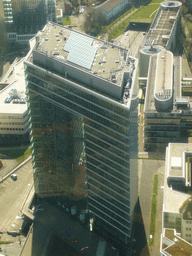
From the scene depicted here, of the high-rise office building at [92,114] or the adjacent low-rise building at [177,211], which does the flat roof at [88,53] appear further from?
the adjacent low-rise building at [177,211]

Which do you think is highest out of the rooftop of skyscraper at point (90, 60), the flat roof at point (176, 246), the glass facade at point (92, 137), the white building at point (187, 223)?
the rooftop of skyscraper at point (90, 60)

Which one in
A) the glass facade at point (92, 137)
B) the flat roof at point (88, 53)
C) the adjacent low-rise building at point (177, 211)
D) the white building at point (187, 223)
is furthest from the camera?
the flat roof at point (88, 53)

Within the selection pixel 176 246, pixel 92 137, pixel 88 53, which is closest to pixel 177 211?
pixel 176 246

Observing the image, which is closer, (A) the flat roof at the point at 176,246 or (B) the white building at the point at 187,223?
(A) the flat roof at the point at 176,246

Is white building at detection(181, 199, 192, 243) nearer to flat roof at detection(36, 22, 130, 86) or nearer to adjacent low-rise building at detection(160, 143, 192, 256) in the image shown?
adjacent low-rise building at detection(160, 143, 192, 256)

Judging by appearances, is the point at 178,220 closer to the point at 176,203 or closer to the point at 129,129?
the point at 176,203

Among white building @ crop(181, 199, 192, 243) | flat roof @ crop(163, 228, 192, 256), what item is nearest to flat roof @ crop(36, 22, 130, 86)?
white building @ crop(181, 199, 192, 243)

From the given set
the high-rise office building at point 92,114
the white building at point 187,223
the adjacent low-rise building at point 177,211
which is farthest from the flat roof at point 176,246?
the high-rise office building at point 92,114
